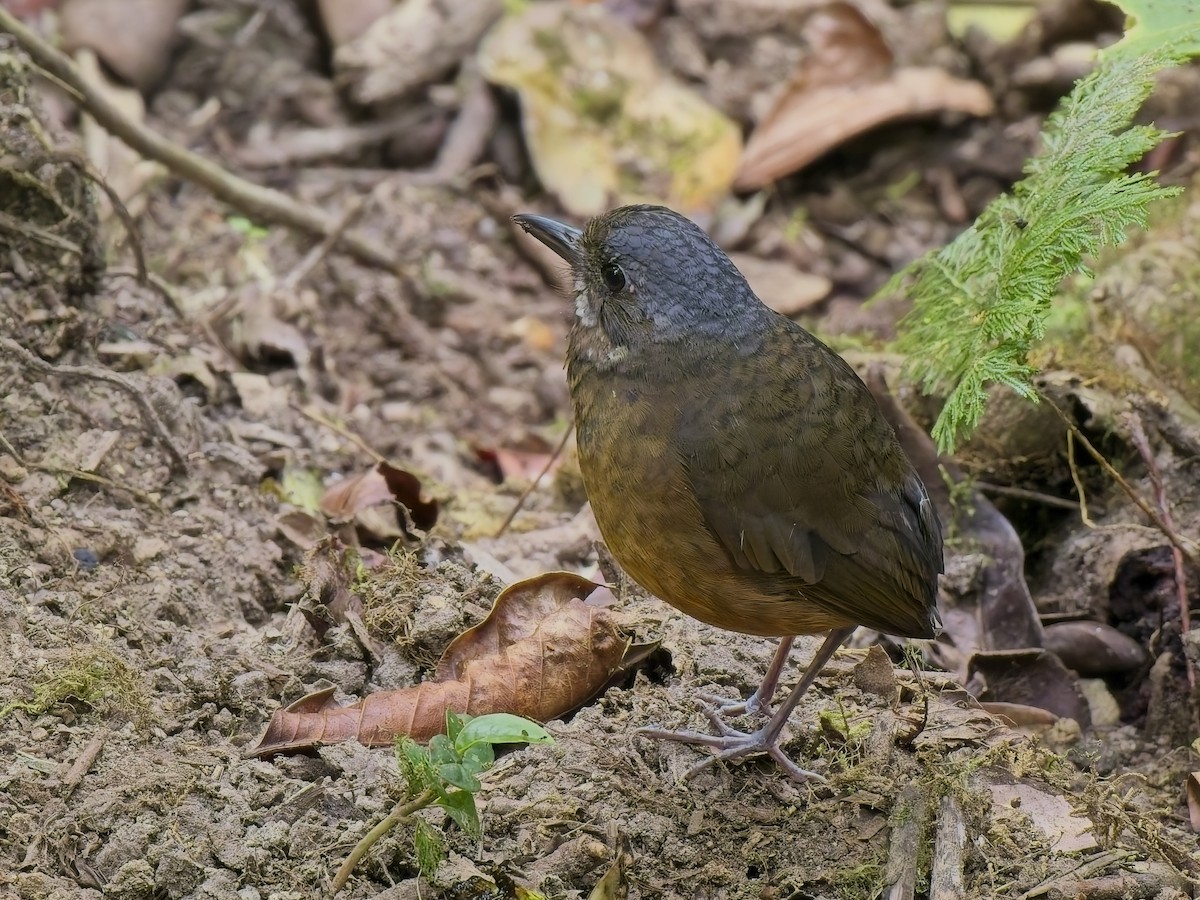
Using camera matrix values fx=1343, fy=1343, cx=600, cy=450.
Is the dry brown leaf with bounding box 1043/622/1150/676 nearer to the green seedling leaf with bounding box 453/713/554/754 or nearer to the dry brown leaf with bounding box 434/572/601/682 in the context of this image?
the dry brown leaf with bounding box 434/572/601/682

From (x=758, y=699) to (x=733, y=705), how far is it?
0.08m

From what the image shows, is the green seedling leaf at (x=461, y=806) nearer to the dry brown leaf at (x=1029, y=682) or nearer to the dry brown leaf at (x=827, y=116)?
the dry brown leaf at (x=1029, y=682)

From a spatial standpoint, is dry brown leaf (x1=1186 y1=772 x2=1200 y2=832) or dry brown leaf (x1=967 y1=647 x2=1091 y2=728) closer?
dry brown leaf (x1=1186 y1=772 x2=1200 y2=832)

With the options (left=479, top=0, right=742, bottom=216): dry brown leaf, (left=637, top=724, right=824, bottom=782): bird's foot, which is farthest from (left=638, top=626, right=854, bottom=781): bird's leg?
(left=479, top=0, right=742, bottom=216): dry brown leaf

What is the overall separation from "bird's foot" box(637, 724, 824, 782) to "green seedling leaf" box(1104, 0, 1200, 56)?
6.90ft

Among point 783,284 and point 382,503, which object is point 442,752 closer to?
point 382,503

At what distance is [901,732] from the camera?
11.2 ft

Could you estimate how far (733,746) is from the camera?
11.0 feet

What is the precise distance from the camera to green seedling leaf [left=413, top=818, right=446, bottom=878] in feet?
8.79

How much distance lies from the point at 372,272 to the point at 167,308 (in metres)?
1.56

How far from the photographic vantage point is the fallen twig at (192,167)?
4.63 meters

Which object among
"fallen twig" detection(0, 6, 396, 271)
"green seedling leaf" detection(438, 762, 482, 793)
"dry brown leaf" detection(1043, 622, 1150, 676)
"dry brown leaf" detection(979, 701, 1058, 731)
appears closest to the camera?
"green seedling leaf" detection(438, 762, 482, 793)

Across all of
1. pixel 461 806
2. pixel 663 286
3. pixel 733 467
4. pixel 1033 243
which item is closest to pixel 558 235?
pixel 663 286

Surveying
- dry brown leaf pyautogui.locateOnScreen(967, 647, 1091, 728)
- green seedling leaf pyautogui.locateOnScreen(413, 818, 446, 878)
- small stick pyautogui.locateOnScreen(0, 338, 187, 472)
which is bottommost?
dry brown leaf pyautogui.locateOnScreen(967, 647, 1091, 728)
